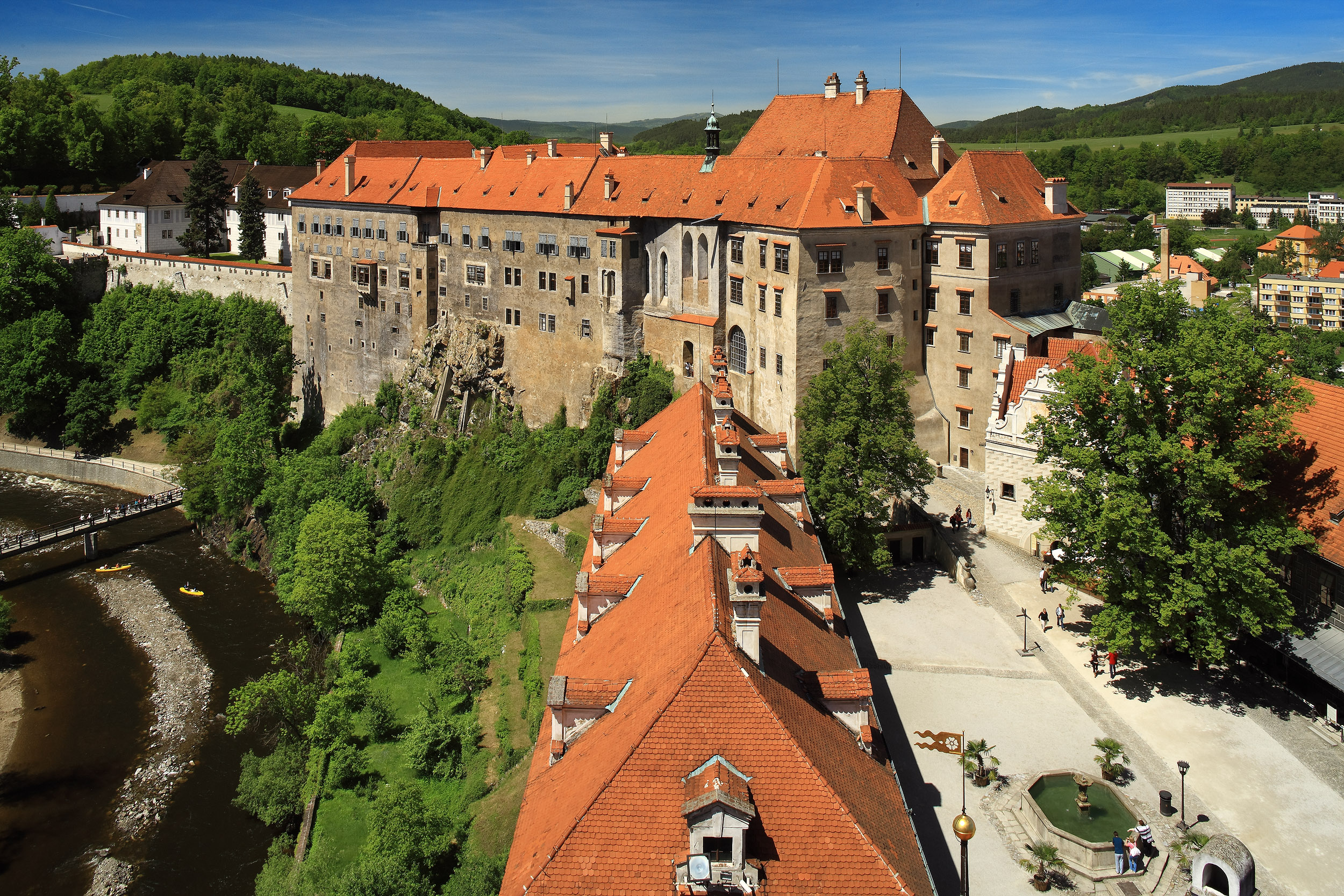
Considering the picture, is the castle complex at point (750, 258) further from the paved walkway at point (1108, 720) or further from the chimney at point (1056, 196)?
the paved walkway at point (1108, 720)

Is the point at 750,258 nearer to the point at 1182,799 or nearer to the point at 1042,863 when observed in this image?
the point at 1182,799

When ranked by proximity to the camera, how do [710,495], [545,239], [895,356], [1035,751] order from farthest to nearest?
[545,239] → [895,356] → [1035,751] → [710,495]

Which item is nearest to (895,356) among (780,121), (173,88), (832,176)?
(832,176)

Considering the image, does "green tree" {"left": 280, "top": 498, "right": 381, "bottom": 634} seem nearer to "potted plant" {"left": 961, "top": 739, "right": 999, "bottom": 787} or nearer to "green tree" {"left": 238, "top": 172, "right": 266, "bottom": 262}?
"potted plant" {"left": 961, "top": 739, "right": 999, "bottom": 787}

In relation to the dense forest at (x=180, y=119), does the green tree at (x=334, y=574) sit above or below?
below

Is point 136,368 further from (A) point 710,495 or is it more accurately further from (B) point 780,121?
(A) point 710,495

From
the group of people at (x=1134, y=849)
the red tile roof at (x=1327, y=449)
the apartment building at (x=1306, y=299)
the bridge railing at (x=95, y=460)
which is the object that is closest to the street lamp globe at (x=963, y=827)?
the group of people at (x=1134, y=849)

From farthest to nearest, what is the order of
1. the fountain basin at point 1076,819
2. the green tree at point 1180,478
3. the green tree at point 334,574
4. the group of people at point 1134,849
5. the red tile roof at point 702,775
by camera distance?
the green tree at point 334,574, the green tree at point 1180,478, the fountain basin at point 1076,819, the group of people at point 1134,849, the red tile roof at point 702,775

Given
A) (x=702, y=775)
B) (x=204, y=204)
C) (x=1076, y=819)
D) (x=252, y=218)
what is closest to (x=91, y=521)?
(x=252, y=218)
